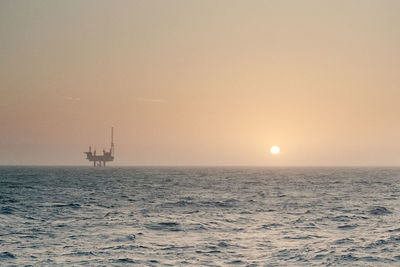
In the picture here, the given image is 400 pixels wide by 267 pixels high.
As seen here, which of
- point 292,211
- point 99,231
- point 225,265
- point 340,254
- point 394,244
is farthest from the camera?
point 292,211

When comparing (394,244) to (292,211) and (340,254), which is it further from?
(292,211)

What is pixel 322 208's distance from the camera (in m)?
49.1

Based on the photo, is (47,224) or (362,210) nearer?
(47,224)

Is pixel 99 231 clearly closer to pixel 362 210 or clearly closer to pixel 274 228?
pixel 274 228

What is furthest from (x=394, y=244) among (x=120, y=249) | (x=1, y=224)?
(x=1, y=224)

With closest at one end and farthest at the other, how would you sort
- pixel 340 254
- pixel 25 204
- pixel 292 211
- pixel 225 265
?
pixel 225 265 → pixel 340 254 → pixel 292 211 → pixel 25 204

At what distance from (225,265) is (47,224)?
61.8 ft

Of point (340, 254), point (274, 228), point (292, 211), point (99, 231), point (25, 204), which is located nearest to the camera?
point (340, 254)

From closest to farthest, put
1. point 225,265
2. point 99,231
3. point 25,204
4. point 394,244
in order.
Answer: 1. point 225,265
2. point 394,244
3. point 99,231
4. point 25,204

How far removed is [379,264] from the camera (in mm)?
23266

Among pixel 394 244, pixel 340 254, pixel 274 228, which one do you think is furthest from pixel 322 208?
pixel 340 254

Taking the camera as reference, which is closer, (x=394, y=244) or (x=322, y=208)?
(x=394, y=244)

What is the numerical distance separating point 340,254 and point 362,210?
2364 centimetres

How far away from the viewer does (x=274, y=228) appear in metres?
34.9
